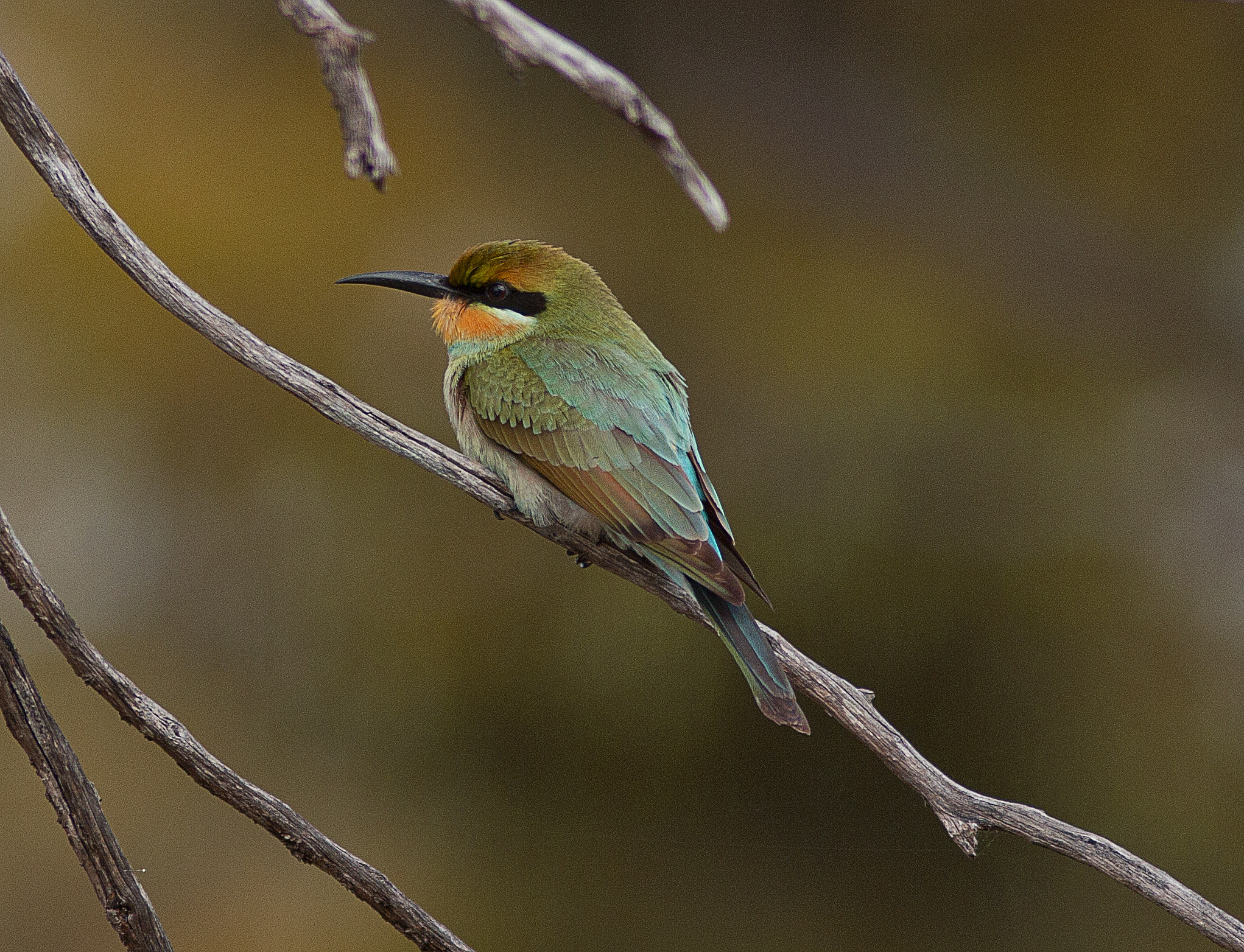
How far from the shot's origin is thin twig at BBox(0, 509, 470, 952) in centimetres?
95

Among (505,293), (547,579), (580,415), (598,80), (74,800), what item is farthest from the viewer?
(547,579)

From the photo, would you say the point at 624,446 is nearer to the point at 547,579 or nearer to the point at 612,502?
the point at 612,502

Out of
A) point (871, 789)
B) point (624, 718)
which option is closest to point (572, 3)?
point (624, 718)

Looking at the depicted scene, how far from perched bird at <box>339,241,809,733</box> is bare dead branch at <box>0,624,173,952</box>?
2.01 ft

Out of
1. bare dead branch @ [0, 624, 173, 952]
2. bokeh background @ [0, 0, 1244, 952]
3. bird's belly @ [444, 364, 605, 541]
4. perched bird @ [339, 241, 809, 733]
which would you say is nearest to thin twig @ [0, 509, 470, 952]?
bare dead branch @ [0, 624, 173, 952]

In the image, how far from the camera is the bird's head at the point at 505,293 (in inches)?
66.5

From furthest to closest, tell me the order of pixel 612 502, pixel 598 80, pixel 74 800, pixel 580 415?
pixel 580 415 < pixel 612 502 < pixel 74 800 < pixel 598 80

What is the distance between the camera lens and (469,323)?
171 centimetres

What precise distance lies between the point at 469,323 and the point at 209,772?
86 cm

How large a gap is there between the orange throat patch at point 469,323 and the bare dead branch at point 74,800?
0.88 m

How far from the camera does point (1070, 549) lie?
2.76m

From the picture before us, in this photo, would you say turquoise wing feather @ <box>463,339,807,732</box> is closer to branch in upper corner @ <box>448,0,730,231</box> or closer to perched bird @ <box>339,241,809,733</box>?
perched bird @ <box>339,241,809,733</box>

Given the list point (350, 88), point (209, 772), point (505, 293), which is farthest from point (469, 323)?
point (350, 88)

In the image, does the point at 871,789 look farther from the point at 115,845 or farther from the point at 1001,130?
the point at 115,845
